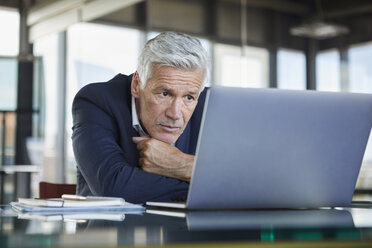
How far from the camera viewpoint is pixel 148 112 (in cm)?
229

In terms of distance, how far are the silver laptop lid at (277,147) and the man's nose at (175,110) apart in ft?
2.97

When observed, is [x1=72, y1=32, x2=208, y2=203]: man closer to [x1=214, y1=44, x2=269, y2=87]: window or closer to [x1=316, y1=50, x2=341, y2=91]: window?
[x1=214, y1=44, x2=269, y2=87]: window

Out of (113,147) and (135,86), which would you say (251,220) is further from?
(135,86)

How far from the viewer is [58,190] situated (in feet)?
7.36

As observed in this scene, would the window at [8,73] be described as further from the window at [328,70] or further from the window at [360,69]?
the window at [360,69]

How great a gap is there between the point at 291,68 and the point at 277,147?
5428mm

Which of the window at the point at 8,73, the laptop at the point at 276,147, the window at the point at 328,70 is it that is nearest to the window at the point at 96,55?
the window at the point at 8,73

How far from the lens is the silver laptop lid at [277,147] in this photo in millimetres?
1249

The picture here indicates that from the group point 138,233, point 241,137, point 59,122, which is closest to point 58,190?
point 241,137

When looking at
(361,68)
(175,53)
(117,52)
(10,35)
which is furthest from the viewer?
(361,68)

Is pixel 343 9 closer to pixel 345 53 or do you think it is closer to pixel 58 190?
pixel 345 53

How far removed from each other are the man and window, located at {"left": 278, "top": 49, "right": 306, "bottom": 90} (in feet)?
14.2

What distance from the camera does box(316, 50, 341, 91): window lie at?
21.1ft

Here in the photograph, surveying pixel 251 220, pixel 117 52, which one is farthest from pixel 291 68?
pixel 251 220
